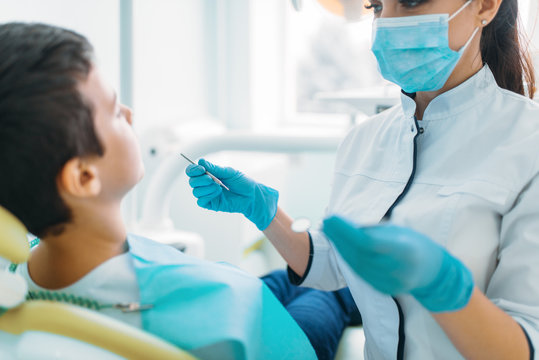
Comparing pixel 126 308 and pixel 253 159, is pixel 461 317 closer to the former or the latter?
pixel 126 308

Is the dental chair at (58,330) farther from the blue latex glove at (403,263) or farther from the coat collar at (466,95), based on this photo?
the coat collar at (466,95)

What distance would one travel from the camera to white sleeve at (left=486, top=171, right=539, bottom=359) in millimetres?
785

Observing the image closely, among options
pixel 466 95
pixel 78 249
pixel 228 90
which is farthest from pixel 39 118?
pixel 228 90

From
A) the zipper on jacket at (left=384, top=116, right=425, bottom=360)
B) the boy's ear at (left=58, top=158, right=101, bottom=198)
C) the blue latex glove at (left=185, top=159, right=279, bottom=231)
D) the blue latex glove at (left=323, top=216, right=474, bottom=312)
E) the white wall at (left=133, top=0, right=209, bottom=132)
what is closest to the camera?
the blue latex glove at (left=323, top=216, right=474, bottom=312)

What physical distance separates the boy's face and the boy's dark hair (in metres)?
0.02

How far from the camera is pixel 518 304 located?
2.60ft

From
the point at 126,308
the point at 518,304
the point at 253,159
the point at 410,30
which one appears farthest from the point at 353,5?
the point at 253,159

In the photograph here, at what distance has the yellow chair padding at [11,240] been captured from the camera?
0.65m

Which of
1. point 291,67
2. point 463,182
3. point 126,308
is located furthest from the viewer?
point 291,67

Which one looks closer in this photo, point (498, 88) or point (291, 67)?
point (498, 88)

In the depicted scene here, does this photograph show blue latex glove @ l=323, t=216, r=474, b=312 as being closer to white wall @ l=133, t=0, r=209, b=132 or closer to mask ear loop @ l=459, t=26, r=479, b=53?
mask ear loop @ l=459, t=26, r=479, b=53

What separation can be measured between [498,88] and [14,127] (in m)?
0.91

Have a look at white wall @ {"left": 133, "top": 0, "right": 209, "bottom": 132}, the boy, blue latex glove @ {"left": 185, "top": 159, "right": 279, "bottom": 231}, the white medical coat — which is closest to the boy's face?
the boy

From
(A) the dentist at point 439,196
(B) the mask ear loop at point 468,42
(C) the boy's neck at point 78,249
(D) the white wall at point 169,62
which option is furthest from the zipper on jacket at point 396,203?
(D) the white wall at point 169,62
